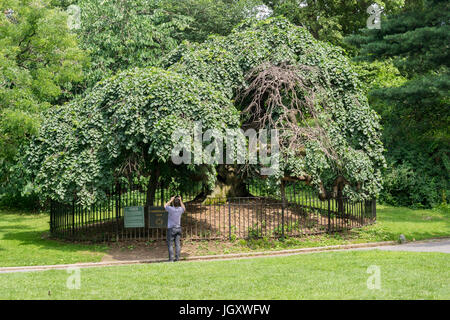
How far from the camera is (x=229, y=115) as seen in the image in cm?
1297

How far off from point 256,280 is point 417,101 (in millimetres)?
15286

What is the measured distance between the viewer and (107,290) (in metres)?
7.51

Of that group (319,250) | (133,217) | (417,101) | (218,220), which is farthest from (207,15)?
(319,250)

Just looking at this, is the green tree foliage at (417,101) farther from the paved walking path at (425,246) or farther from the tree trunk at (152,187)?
the tree trunk at (152,187)

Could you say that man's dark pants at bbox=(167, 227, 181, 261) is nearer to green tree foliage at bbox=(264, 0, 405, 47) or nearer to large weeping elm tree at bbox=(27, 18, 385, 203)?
large weeping elm tree at bbox=(27, 18, 385, 203)

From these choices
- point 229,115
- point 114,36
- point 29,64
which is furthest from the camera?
point 114,36

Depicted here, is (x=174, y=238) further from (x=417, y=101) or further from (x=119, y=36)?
(x=417, y=101)

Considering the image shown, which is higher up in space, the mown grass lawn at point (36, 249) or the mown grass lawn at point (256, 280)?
the mown grass lawn at point (256, 280)

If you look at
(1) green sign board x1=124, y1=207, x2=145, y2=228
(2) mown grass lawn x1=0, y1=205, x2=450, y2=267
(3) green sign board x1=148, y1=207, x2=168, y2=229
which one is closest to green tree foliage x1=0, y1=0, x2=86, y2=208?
(2) mown grass lawn x1=0, y1=205, x2=450, y2=267

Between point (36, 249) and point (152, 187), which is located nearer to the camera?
point (36, 249)

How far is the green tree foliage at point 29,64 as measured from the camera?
13.2 meters

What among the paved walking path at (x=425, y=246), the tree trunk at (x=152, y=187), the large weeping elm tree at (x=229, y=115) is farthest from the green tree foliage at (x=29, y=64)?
the paved walking path at (x=425, y=246)

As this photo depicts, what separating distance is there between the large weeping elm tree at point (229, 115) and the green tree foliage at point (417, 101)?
5446mm
